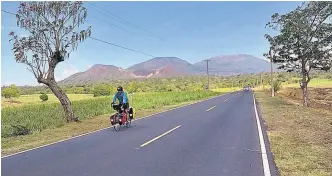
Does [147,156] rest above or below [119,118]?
below

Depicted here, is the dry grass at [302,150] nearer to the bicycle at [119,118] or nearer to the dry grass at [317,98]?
the bicycle at [119,118]

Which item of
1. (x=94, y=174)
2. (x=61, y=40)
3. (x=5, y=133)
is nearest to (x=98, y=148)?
(x=94, y=174)

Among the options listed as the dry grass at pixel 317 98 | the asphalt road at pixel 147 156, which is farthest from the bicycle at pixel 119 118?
the dry grass at pixel 317 98

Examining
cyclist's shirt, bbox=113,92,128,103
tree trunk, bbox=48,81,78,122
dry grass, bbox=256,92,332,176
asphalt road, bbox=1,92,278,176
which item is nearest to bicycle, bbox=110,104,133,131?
cyclist's shirt, bbox=113,92,128,103

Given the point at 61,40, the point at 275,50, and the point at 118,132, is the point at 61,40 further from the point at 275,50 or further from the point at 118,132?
the point at 275,50

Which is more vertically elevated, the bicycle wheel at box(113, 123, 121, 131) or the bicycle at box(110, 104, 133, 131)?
the bicycle at box(110, 104, 133, 131)

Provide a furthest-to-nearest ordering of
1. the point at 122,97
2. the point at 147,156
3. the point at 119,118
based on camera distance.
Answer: the point at 122,97 < the point at 119,118 < the point at 147,156

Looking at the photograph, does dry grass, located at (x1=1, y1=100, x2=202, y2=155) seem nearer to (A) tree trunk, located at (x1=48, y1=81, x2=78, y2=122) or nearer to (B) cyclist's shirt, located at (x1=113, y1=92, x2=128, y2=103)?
(A) tree trunk, located at (x1=48, y1=81, x2=78, y2=122)

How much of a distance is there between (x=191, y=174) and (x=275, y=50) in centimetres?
2274

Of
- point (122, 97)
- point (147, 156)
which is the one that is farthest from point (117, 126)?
point (147, 156)

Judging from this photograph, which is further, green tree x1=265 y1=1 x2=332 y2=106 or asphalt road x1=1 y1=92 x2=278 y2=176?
green tree x1=265 y1=1 x2=332 y2=106

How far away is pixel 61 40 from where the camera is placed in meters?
17.2

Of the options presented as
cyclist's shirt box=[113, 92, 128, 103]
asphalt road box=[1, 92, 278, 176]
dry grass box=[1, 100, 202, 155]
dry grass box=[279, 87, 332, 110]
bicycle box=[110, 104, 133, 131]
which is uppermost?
cyclist's shirt box=[113, 92, 128, 103]

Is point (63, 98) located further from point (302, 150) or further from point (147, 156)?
point (302, 150)
